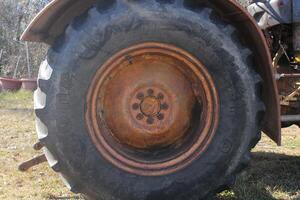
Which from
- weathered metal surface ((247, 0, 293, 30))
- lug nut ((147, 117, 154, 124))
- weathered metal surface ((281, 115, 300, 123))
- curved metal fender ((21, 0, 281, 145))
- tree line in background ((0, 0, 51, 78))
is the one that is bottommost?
weathered metal surface ((281, 115, 300, 123))

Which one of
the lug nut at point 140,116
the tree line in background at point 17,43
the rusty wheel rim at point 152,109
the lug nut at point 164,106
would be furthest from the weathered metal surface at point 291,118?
the tree line in background at point 17,43

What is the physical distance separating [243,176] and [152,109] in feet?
4.87

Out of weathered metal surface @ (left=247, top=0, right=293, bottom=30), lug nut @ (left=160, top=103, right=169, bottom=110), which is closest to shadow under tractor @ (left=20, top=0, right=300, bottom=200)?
lug nut @ (left=160, top=103, right=169, bottom=110)

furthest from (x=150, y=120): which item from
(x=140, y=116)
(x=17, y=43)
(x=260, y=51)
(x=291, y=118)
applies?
(x=17, y=43)

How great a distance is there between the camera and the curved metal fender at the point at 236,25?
2.84 m

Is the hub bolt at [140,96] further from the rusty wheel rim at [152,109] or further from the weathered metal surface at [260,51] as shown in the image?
the weathered metal surface at [260,51]

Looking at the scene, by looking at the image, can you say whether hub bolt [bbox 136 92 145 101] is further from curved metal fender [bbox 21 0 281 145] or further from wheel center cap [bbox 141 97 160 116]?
curved metal fender [bbox 21 0 281 145]

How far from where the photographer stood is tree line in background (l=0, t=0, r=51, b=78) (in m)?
15.9

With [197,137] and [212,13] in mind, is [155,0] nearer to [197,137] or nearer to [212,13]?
[212,13]

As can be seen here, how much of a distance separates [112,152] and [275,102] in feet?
3.78

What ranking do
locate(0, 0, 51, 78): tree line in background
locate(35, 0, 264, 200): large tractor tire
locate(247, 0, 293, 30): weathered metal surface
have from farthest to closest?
locate(0, 0, 51, 78): tree line in background, locate(247, 0, 293, 30): weathered metal surface, locate(35, 0, 264, 200): large tractor tire

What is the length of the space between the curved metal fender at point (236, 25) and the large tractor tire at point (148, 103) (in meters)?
0.12

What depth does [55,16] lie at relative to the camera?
292cm

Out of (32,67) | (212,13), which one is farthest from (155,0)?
(32,67)
